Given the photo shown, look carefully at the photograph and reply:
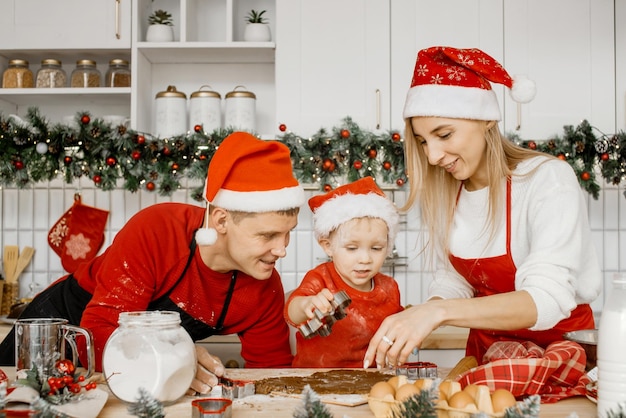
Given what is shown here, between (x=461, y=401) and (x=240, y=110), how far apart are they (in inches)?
88.0

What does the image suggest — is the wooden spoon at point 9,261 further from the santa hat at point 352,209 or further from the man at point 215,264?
the santa hat at point 352,209

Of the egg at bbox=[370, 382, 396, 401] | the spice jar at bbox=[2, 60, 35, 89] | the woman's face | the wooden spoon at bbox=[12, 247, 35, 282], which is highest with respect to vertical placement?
the spice jar at bbox=[2, 60, 35, 89]

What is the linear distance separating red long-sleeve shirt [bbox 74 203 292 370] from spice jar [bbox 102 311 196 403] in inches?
16.3

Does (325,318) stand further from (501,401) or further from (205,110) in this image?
(205,110)

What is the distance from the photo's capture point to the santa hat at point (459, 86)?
63.9 inches

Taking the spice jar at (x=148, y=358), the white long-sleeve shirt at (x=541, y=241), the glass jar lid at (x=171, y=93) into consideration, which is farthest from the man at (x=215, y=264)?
the glass jar lid at (x=171, y=93)

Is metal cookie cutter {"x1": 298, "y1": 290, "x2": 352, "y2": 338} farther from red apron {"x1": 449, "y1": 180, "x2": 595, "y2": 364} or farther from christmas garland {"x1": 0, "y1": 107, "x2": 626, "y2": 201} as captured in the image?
christmas garland {"x1": 0, "y1": 107, "x2": 626, "y2": 201}

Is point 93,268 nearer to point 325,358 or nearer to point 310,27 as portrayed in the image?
point 325,358

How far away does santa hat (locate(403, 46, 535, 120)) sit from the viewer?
1623mm

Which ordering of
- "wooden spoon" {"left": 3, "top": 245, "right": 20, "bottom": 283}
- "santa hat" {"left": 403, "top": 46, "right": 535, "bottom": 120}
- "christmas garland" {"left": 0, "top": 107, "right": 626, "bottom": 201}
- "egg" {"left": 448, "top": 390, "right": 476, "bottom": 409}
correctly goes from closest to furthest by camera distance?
"egg" {"left": 448, "top": 390, "right": 476, "bottom": 409}
"santa hat" {"left": 403, "top": 46, "right": 535, "bottom": 120}
"christmas garland" {"left": 0, "top": 107, "right": 626, "bottom": 201}
"wooden spoon" {"left": 3, "top": 245, "right": 20, "bottom": 283}

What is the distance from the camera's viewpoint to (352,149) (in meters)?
2.92

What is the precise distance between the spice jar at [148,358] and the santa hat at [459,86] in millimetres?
821

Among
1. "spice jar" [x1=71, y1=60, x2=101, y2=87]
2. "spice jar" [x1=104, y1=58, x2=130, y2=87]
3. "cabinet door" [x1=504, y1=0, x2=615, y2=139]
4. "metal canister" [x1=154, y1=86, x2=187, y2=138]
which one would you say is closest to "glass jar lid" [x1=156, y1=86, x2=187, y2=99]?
"metal canister" [x1=154, y1=86, x2=187, y2=138]

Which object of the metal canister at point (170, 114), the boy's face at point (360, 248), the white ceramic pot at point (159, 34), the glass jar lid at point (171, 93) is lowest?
the boy's face at point (360, 248)
